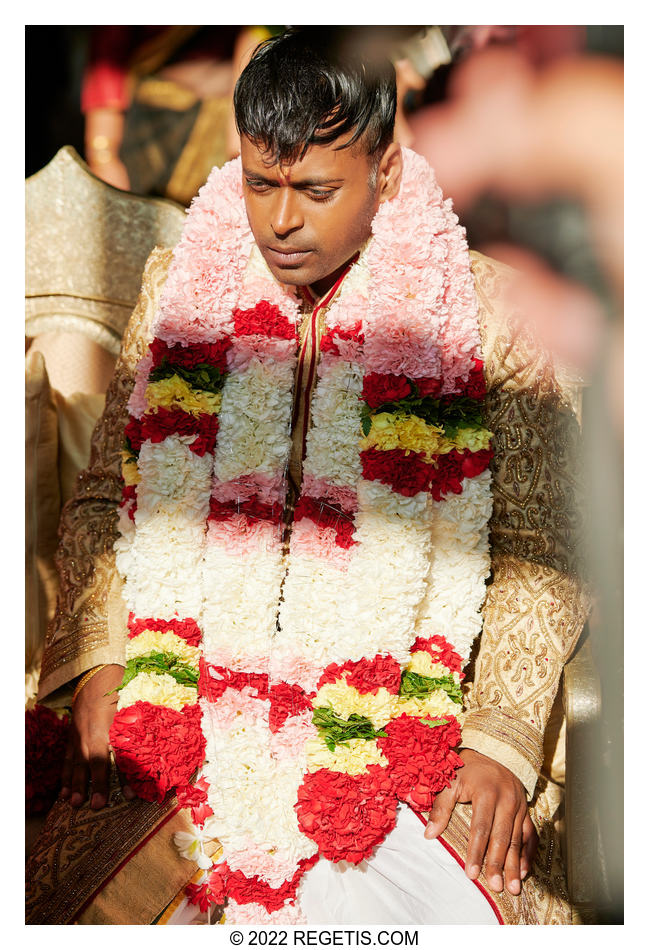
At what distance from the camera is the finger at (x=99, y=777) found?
1.90 metres

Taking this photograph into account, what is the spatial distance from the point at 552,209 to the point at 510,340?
59cm

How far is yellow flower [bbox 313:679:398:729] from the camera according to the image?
1873 millimetres

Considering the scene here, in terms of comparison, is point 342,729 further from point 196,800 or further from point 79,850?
point 79,850

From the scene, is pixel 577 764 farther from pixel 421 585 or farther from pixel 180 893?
pixel 180 893

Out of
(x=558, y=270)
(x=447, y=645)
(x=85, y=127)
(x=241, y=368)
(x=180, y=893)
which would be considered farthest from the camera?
(x=85, y=127)

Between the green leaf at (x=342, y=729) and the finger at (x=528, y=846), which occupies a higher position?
the green leaf at (x=342, y=729)

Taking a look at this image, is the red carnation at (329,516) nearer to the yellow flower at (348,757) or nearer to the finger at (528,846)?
the yellow flower at (348,757)

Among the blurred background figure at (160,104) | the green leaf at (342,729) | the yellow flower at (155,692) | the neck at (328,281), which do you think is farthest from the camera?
the blurred background figure at (160,104)

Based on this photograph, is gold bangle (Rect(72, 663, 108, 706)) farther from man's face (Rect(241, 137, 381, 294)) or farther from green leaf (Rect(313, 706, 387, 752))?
man's face (Rect(241, 137, 381, 294))

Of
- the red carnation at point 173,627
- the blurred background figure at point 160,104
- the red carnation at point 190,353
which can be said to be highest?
the blurred background figure at point 160,104

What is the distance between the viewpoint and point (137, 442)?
2.11 meters

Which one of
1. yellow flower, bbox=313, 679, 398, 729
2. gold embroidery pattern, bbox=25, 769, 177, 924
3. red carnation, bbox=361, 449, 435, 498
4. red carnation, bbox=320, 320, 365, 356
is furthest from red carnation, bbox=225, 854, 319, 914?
red carnation, bbox=320, 320, 365, 356

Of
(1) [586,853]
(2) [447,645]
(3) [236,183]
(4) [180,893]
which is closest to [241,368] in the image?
(3) [236,183]

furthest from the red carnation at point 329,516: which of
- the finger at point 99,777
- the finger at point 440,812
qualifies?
the finger at point 99,777
